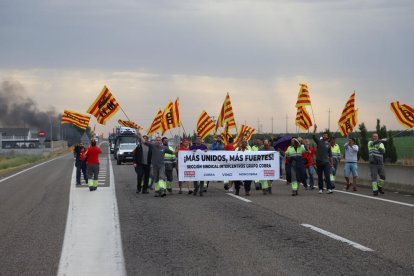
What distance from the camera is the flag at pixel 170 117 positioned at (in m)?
26.8

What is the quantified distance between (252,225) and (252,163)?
8.93m

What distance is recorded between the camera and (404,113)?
21125 mm

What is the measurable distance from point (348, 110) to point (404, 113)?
462cm

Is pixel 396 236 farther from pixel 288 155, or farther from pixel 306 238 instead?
pixel 288 155

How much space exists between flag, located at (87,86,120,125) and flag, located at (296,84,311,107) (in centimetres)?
676

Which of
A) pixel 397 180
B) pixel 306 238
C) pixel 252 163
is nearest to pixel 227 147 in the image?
pixel 252 163

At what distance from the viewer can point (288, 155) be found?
69.5 ft

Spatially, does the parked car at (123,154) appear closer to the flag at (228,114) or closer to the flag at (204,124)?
the flag at (228,114)

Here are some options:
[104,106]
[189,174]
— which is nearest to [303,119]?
[189,174]

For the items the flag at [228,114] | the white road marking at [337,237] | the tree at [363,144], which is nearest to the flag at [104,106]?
the flag at [228,114]

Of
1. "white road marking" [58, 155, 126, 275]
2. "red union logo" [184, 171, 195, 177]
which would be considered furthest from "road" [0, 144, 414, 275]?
"red union logo" [184, 171, 195, 177]

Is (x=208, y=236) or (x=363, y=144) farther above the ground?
(x=363, y=144)

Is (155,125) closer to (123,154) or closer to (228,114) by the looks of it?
(228,114)

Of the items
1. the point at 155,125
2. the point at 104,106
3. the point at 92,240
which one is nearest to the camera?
the point at 92,240
